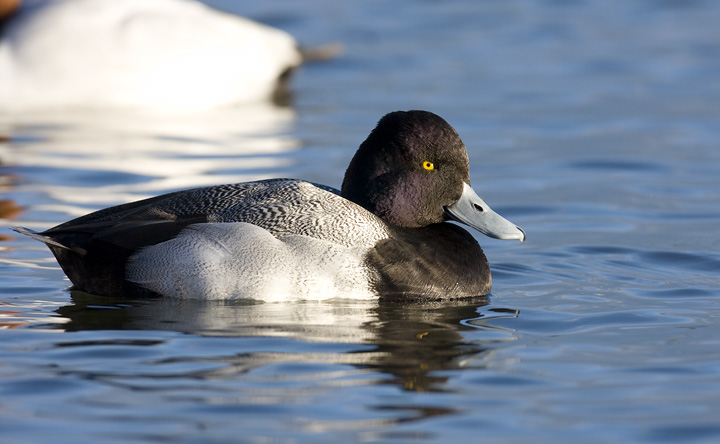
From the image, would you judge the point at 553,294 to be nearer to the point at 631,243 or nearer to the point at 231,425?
the point at 631,243

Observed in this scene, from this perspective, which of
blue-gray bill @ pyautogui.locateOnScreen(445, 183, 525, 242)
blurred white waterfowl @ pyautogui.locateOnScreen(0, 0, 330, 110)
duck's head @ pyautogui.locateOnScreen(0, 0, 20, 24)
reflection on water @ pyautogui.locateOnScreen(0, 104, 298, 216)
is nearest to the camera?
blue-gray bill @ pyautogui.locateOnScreen(445, 183, 525, 242)

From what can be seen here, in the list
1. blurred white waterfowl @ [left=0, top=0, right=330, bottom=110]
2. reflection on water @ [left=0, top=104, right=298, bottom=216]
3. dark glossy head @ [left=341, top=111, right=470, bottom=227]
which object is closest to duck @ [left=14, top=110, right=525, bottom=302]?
dark glossy head @ [left=341, top=111, right=470, bottom=227]

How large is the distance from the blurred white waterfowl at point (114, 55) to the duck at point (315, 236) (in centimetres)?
506

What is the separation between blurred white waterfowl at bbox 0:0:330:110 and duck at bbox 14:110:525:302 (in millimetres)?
5064

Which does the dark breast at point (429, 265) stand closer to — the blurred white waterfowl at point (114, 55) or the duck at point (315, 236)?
the duck at point (315, 236)

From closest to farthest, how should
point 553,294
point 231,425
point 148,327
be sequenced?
point 231,425
point 148,327
point 553,294

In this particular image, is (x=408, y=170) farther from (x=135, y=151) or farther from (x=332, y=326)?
(x=135, y=151)

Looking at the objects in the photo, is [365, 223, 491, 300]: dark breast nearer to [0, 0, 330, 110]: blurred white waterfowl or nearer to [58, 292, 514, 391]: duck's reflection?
[58, 292, 514, 391]: duck's reflection

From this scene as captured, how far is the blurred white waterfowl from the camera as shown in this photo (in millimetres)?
11500

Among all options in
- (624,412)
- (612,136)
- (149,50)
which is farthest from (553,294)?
(149,50)

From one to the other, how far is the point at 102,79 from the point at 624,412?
7.98 meters

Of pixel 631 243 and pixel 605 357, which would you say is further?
pixel 631 243

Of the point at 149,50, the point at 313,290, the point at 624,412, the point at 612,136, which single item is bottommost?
the point at 624,412

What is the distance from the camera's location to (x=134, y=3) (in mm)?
11883
